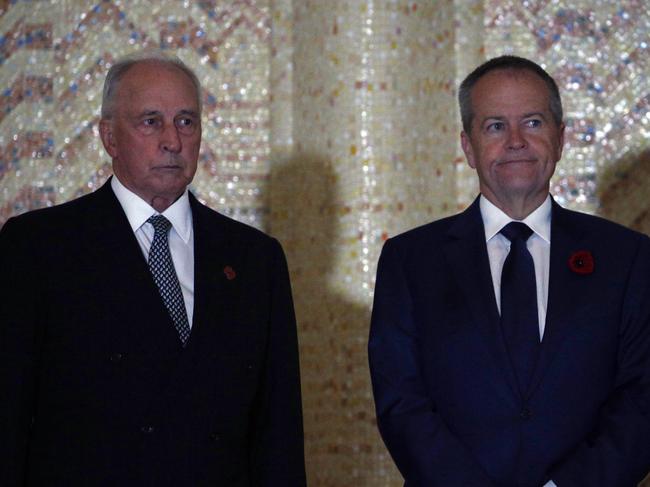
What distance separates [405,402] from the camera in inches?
107

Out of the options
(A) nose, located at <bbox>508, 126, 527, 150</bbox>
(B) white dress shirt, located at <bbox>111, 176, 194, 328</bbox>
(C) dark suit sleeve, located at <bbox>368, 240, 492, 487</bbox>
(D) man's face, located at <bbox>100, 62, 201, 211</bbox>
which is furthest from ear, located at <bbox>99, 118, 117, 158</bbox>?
(A) nose, located at <bbox>508, 126, 527, 150</bbox>

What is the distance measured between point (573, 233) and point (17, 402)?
4.43 ft

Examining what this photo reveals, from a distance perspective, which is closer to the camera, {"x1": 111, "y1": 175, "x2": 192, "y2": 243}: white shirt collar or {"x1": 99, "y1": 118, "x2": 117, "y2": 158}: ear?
{"x1": 111, "y1": 175, "x2": 192, "y2": 243}: white shirt collar

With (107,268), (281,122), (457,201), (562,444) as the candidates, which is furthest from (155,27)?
(562,444)

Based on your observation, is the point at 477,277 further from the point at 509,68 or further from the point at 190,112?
the point at 190,112

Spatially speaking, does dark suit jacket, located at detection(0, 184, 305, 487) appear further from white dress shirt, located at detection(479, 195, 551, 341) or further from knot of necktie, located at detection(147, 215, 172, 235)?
white dress shirt, located at detection(479, 195, 551, 341)

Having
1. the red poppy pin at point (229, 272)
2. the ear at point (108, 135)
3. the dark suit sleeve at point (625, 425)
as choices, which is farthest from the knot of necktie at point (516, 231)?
the ear at point (108, 135)

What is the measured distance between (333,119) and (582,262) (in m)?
1.45

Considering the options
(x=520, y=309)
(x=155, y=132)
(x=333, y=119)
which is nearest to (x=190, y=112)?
(x=155, y=132)

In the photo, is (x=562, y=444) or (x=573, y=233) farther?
(x=573, y=233)

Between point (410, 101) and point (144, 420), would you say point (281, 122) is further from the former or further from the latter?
point (144, 420)

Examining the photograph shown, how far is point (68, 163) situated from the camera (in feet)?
13.8

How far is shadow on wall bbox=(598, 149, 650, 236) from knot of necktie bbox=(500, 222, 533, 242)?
1340 mm

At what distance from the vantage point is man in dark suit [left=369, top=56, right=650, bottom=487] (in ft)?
8.75
